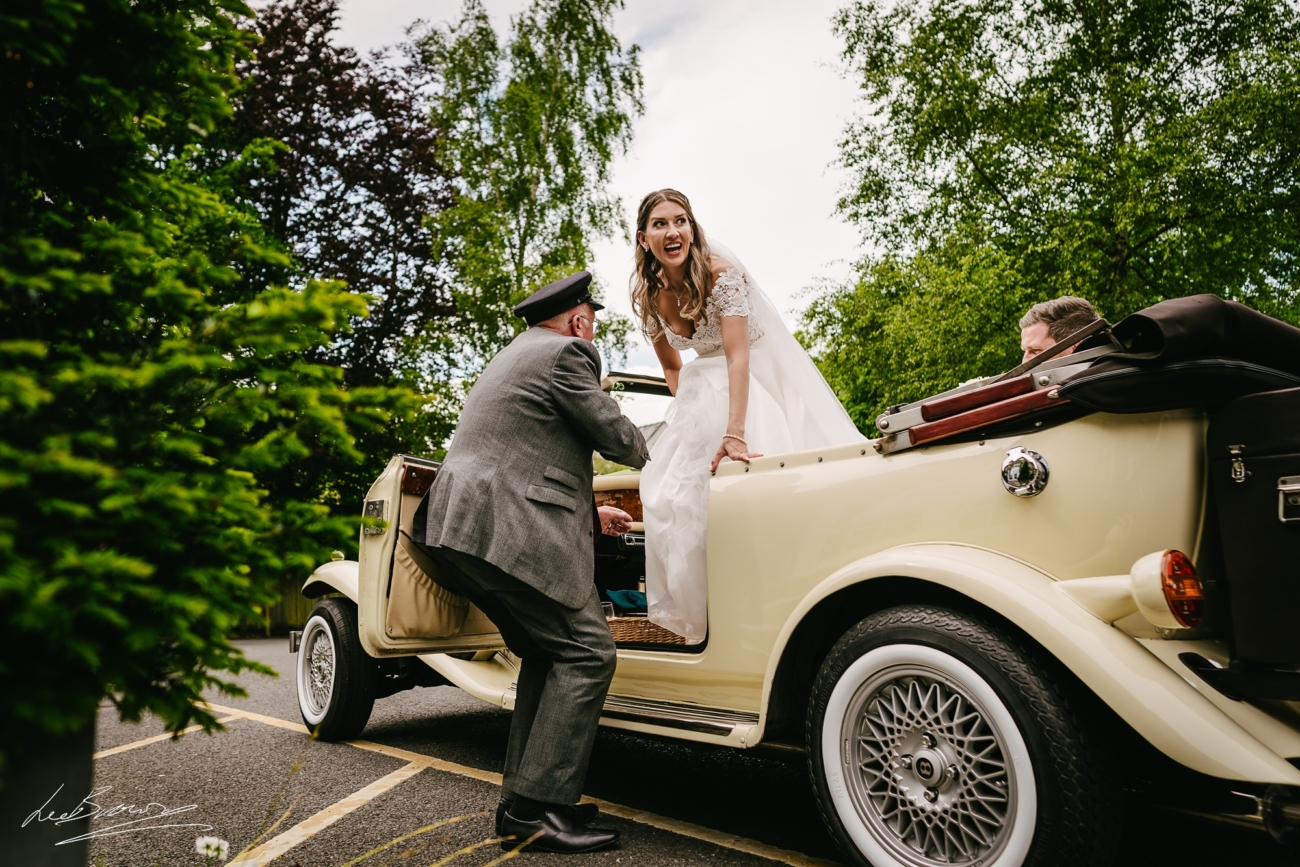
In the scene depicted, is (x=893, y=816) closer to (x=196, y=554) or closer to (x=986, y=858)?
(x=986, y=858)

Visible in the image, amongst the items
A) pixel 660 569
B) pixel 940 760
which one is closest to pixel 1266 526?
pixel 940 760

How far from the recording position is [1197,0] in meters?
13.3

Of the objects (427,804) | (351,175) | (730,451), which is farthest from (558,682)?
(351,175)

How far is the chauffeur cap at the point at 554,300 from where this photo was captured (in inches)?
118

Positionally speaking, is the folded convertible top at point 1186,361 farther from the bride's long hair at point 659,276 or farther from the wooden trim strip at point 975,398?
the bride's long hair at point 659,276

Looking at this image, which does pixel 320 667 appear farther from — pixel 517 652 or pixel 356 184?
pixel 356 184

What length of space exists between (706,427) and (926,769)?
1558mm

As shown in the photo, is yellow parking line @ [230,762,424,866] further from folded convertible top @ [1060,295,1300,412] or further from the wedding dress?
folded convertible top @ [1060,295,1300,412]

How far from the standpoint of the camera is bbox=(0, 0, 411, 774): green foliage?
1189 millimetres

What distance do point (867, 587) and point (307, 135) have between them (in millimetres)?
14768

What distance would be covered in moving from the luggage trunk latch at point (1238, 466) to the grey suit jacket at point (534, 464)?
1.71 meters

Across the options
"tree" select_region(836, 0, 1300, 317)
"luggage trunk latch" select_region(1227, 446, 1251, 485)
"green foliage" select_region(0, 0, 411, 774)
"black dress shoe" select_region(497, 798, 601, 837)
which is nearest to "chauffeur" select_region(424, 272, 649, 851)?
"black dress shoe" select_region(497, 798, 601, 837)

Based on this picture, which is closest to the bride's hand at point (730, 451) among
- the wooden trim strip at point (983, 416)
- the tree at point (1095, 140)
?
the wooden trim strip at point (983, 416)

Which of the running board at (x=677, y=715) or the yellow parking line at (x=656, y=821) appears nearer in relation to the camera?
the yellow parking line at (x=656, y=821)
